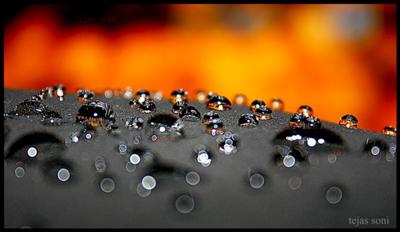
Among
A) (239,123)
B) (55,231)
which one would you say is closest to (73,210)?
(55,231)

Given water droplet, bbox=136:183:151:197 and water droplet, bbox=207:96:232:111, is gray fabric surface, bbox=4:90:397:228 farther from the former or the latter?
water droplet, bbox=207:96:232:111

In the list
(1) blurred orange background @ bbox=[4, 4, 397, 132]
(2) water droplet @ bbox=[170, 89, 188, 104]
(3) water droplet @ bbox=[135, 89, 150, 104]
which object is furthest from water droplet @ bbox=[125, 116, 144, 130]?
(1) blurred orange background @ bbox=[4, 4, 397, 132]

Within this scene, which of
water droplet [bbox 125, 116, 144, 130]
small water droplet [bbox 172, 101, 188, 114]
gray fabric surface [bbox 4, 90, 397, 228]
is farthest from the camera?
small water droplet [bbox 172, 101, 188, 114]

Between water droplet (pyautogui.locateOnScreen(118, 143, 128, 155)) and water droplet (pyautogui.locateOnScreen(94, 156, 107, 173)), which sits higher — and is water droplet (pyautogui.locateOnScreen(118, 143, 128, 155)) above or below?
above

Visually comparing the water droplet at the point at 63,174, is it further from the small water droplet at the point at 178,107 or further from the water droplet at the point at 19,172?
the small water droplet at the point at 178,107

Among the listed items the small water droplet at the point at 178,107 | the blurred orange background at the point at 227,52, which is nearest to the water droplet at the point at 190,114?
the small water droplet at the point at 178,107
